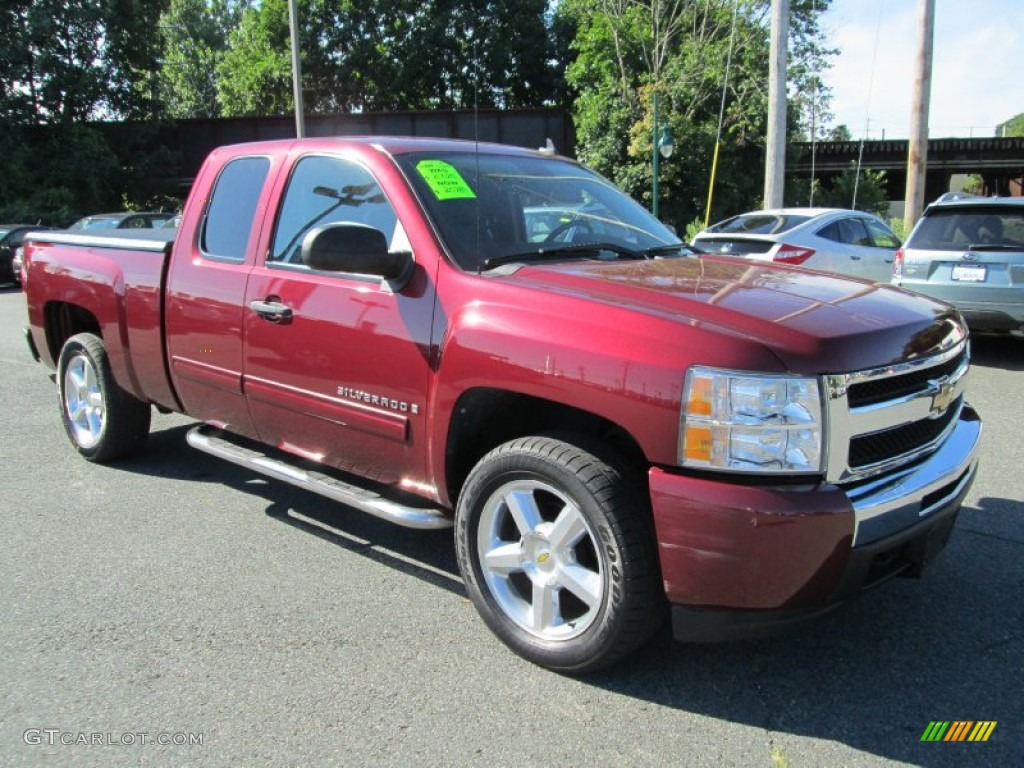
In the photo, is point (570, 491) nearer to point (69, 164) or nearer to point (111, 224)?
point (111, 224)

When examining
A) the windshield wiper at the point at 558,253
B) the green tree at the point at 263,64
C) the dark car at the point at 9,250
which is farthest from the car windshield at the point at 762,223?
the green tree at the point at 263,64

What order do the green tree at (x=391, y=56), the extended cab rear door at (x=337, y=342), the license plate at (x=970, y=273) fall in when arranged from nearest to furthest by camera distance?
1. the extended cab rear door at (x=337, y=342)
2. the license plate at (x=970, y=273)
3. the green tree at (x=391, y=56)

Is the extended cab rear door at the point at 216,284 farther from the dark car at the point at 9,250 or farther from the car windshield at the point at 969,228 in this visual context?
the dark car at the point at 9,250

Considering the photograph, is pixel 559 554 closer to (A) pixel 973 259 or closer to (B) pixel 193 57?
(A) pixel 973 259

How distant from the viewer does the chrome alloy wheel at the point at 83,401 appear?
5.22m

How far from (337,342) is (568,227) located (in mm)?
1158

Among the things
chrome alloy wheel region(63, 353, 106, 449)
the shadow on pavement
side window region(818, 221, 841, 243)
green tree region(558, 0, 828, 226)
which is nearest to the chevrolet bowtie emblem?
the shadow on pavement

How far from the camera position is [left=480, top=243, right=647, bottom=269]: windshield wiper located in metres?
→ 3.24

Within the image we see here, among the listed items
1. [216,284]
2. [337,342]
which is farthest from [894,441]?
[216,284]

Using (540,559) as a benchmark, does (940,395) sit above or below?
above

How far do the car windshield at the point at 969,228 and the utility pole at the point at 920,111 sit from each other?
703 cm

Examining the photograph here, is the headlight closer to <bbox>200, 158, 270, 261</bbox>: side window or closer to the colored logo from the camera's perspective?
the colored logo

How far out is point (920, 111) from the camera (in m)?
14.3
